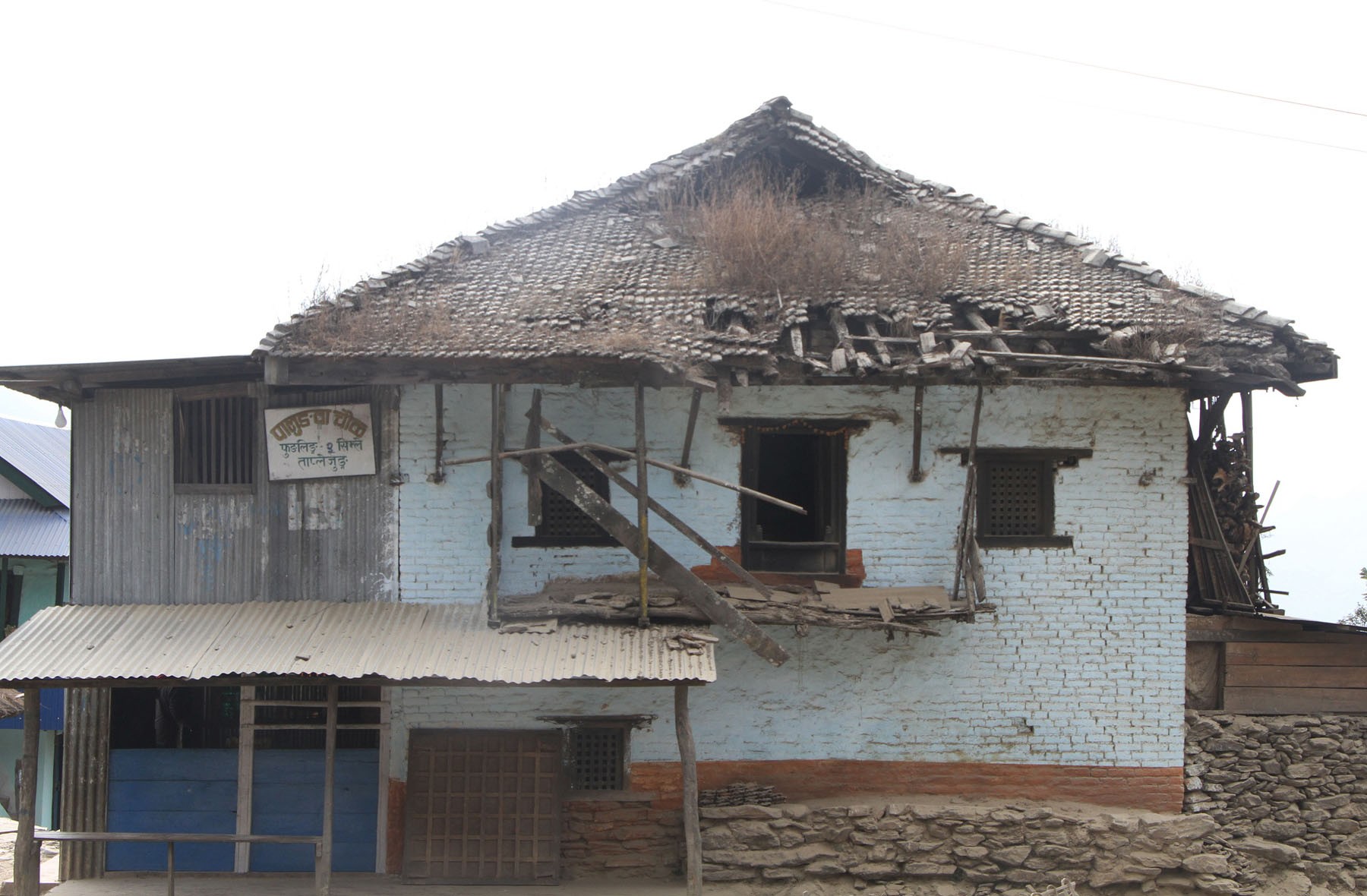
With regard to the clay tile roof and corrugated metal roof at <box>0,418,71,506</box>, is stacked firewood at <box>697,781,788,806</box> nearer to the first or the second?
the clay tile roof

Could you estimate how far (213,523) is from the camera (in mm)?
10469

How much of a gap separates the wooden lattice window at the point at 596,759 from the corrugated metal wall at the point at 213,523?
8.01 ft

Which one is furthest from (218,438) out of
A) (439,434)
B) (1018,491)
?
(1018,491)

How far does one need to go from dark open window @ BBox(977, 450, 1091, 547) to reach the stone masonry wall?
8.53 ft

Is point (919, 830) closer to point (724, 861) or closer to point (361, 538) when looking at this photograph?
point (724, 861)

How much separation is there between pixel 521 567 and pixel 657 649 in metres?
2.02

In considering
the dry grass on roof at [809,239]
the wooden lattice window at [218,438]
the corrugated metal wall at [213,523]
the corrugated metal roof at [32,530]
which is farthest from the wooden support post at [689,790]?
the corrugated metal roof at [32,530]

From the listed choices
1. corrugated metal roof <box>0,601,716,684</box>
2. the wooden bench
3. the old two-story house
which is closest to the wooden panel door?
the old two-story house

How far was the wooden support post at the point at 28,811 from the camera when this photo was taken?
28.9 feet

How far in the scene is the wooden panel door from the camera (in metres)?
9.91

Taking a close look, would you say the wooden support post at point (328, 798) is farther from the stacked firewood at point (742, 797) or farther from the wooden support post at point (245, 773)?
the stacked firewood at point (742, 797)

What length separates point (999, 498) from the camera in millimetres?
10891

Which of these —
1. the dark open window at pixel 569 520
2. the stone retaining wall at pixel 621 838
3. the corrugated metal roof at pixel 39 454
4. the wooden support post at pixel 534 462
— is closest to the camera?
the wooden support post at pixel 534 462

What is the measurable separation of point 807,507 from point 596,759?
3.52 metres
